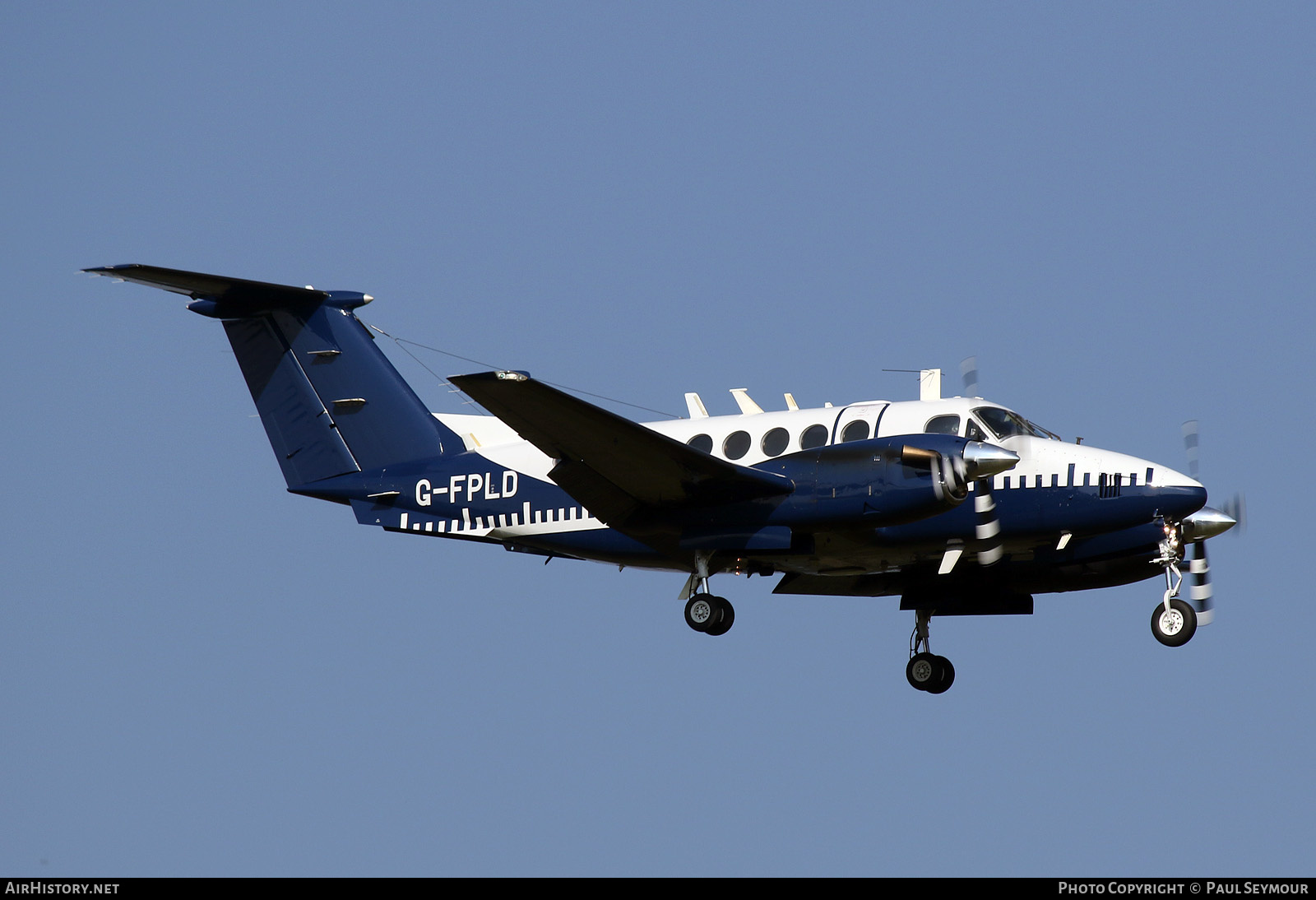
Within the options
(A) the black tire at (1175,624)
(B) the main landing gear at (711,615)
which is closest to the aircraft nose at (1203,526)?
(A) the black tire at (1175,624)

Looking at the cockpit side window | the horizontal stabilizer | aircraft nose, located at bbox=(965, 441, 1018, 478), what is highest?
the horizontal stabilizer

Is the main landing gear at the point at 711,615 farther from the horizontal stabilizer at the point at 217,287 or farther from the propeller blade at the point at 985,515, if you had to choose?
the horizontal stabilizer at the point at 217,287

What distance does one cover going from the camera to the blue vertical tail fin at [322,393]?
888 inches

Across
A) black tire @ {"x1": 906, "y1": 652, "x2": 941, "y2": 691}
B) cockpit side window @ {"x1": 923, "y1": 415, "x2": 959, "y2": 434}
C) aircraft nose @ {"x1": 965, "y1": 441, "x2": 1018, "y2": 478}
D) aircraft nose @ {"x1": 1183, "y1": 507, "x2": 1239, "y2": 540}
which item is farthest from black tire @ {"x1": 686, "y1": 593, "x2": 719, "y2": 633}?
aircraft nose @ {"x1": 1183, "y1": 507, "x2": 1239, "y2": 540}

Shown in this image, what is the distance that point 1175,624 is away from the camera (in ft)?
65.4

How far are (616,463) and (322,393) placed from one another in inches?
202

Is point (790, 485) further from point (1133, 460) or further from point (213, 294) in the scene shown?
point (213, 294)

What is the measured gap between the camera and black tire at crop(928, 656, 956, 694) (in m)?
23.2

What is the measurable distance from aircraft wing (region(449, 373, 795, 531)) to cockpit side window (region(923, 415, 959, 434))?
1920 mm

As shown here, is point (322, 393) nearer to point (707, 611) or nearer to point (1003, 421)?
point (707, 611)

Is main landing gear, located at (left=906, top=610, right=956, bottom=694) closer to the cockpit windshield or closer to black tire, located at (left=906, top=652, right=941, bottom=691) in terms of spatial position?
black tire, located at (left=906, top=652, right=941, bottom=691)

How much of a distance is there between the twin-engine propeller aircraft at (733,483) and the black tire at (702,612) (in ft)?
0.08
